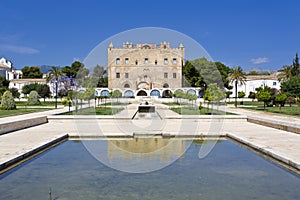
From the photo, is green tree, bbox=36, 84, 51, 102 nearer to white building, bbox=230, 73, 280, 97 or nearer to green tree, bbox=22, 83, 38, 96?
green tree, bbox=22, 83, 38, 96

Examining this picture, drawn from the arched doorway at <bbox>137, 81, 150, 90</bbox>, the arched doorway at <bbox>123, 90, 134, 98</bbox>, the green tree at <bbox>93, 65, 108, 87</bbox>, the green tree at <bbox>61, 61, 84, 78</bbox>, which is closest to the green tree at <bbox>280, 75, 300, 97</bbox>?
the arched doorway at <bbox>137, 81, 150, 90</bbox>

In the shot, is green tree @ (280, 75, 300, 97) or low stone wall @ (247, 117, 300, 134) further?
green tree @ (280, 75, 300, 97)

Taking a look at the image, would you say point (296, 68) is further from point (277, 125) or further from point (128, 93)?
point (277, 125)

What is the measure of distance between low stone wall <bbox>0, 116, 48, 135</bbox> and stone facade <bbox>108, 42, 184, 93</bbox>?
41828 millimetres

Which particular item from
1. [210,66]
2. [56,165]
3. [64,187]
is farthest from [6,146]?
[210,66]

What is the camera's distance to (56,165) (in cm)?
625

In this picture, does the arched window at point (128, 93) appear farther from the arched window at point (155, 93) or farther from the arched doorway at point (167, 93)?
the arched doorway at point (167, 93)

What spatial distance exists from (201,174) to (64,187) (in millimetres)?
2266

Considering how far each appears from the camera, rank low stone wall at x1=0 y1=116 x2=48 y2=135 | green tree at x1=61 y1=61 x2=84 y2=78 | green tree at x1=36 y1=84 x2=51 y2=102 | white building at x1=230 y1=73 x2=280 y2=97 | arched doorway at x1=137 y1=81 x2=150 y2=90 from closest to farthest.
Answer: low stone wall at x1=0 y1=116 x2=48 y2=135 < green tree at x1=36 y1=84 x2=51 y2=102 < white building at x1=230 y1=73 x2=280 y2=97 < arched doorway at x1=137 y1=81 x2=150 y2=90 < green tree at x1=61 y1=61 x2=84 y2=78

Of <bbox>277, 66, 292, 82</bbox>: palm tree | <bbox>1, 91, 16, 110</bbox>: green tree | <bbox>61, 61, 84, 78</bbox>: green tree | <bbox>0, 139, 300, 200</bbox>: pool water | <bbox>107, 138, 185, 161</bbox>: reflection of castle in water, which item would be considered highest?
<bbox>61, 61, 84, 78</bbox>: green tree

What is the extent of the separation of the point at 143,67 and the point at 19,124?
45092 millimetres

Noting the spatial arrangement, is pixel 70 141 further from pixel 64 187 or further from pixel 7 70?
pixel 7 70

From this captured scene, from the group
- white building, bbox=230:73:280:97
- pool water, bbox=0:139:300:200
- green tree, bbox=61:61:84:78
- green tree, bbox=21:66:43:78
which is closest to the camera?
pool water, bbox=0:139:300:200

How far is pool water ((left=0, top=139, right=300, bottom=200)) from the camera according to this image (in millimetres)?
4496
